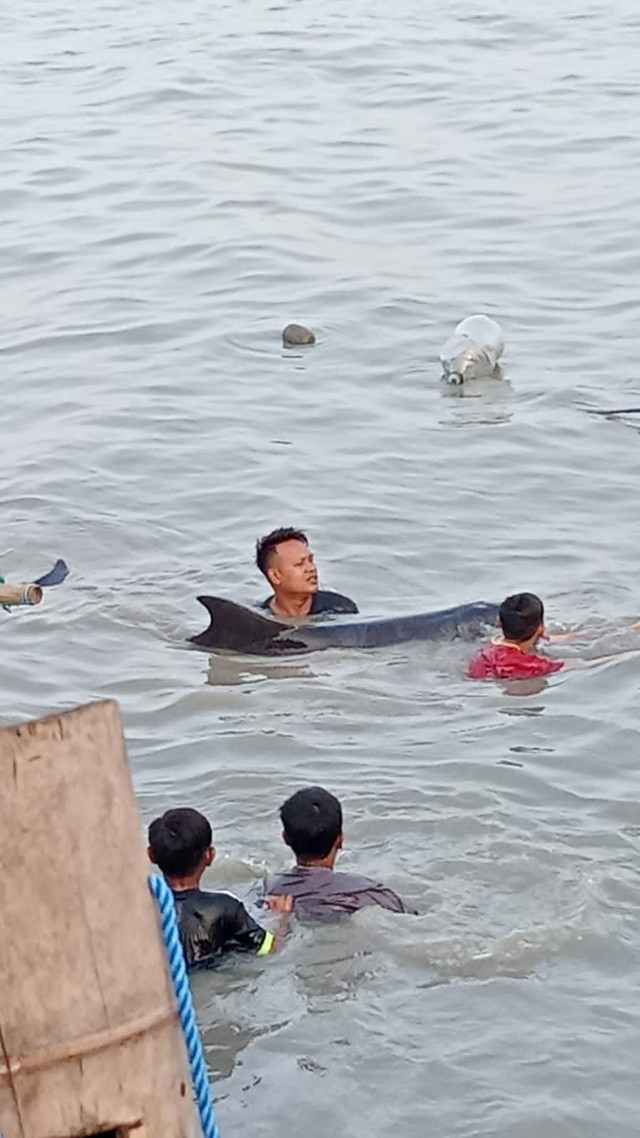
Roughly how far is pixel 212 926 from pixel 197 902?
79 millimetres

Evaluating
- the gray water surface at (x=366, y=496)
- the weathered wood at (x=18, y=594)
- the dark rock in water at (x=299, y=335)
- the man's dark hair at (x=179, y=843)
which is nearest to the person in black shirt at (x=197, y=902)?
the man's dark hair at (x=179, y=843)

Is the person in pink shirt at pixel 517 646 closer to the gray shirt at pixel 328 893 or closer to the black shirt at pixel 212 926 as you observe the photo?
the gray shirt at pixel 328 893

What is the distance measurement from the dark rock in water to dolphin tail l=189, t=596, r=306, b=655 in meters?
5.11

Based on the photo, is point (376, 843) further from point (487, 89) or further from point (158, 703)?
point (487, 89)

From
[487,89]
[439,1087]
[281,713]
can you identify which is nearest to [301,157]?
[487,89]

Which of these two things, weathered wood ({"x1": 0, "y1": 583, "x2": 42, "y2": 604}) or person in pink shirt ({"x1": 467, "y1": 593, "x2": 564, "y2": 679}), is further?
person in pink shirt ({"x1": 467, "y1": 593, "x2": 564, "y2": 679})

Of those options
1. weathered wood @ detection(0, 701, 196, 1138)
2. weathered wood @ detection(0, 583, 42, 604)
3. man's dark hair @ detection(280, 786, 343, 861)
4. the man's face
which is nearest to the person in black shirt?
man's dark hair @ detection(280, 786, 343, 861)

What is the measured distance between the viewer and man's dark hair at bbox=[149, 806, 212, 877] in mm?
5566

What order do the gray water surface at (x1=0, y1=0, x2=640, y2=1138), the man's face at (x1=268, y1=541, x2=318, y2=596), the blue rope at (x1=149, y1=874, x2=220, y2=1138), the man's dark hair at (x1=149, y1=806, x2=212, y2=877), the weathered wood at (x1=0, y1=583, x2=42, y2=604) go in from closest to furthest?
the blue rope at (x1=149, y1=874, x2=220, y2=1138) → the weathered wood at (x1=0, y1=583, x2=42, y2=604) → the gray water surface at (x1=0, y1=0, x2=640, y2=1138) → the man's dark hair at (x1=149, y1=806, x2=212, y2=877) → the man's face at (x1=268, y1=541, x2=318, y2=596)

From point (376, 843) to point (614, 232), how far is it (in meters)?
10.2

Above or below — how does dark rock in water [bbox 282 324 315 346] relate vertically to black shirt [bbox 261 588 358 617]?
below

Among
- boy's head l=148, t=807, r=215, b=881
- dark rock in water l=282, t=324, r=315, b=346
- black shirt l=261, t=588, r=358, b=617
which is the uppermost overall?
boy's head l=148, t=807, r=215, b=881

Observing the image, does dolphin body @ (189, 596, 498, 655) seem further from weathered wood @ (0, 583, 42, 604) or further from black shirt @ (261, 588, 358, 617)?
weathered wood @ (0, 583, 42, 604)

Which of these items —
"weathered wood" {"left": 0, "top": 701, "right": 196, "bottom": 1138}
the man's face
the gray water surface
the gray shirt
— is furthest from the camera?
the man's face
